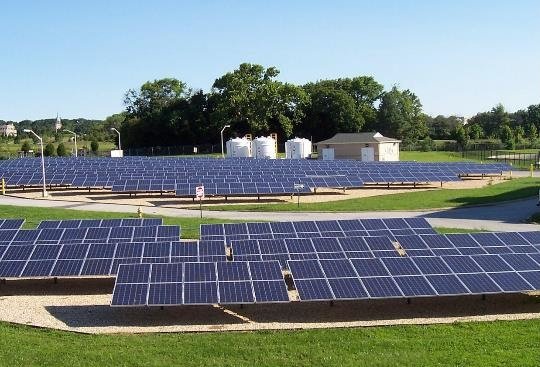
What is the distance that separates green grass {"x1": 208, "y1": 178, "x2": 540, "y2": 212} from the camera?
39125 millimetres

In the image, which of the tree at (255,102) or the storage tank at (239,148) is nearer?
the storage tank at (239,148)

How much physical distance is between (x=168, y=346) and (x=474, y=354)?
7.19 m

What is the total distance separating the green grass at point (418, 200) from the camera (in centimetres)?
3912

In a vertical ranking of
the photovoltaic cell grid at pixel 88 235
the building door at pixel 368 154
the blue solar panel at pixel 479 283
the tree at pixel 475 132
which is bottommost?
the blue solar panel at pixel 479 283

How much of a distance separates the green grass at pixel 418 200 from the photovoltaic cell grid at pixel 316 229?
557 inches

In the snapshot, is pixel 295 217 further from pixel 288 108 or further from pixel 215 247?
pixel 288 108

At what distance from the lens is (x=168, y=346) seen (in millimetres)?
14055

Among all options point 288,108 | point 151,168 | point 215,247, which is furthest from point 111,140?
point 215,247

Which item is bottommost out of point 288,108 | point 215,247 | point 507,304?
point 507,304

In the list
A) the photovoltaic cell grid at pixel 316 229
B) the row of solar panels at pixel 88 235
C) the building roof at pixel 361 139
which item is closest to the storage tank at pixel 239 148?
the building roof at pixel 361 139

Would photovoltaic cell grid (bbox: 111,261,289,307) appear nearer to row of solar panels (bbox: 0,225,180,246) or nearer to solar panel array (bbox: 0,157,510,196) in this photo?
row of solar panels (bbox: 0,225,180,246)

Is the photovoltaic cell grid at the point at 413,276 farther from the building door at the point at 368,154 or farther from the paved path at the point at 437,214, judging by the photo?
the building door at the point at 368,154

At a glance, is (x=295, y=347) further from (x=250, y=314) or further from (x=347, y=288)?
(x=347, y=288)

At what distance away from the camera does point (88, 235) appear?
2192 centimetres
